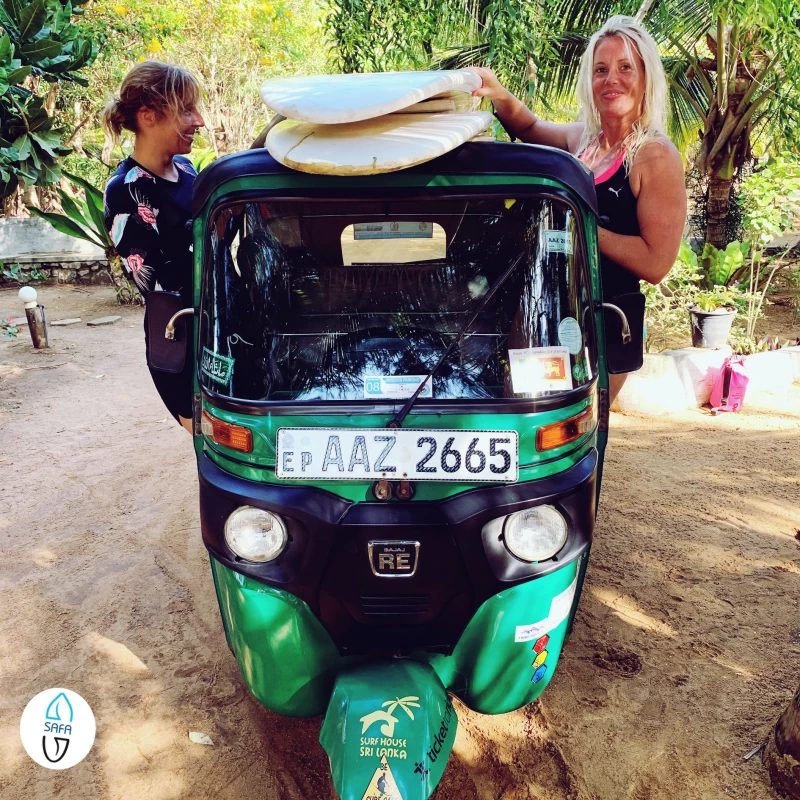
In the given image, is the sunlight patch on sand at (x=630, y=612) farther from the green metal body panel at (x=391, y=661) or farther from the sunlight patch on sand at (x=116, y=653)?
the sunlight patch on sand at (x=116, y=653)

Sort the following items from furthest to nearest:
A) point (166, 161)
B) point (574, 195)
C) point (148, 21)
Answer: point (148, 21), point (166, 161), point (574, 195)

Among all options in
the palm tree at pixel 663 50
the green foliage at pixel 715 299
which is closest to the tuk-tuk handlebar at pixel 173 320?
the palm tree at pixel 663 50

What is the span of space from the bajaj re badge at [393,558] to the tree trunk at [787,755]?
136cm

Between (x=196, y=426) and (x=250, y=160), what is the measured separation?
1.01 meters

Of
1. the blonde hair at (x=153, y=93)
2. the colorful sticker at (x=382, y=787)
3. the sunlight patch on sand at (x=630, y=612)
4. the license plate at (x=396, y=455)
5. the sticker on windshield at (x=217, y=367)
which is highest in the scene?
the blonde hair at (x=153, y=93)

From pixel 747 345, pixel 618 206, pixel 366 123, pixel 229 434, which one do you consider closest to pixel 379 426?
pixel 229 434

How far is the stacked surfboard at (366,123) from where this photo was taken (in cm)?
210

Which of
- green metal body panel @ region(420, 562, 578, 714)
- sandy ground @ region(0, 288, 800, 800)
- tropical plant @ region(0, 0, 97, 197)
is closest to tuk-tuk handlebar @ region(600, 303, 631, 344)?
green metal body panel @ region(420, 562, 578, 714)

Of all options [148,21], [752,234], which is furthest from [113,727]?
[148,21]

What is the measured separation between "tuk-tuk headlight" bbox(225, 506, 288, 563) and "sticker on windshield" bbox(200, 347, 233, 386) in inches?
16.8

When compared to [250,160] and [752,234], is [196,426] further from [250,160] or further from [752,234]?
[752,234]

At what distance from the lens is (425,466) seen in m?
2.14

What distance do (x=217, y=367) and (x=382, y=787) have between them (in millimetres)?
1363

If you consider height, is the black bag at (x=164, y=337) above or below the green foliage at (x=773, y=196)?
below
